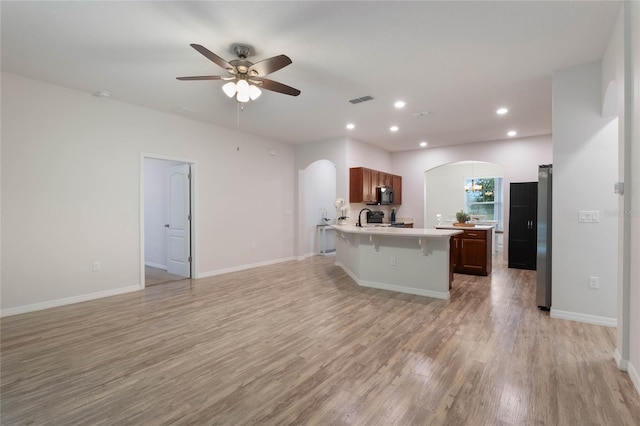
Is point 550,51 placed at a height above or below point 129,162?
above

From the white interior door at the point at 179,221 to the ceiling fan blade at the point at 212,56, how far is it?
10.6ft

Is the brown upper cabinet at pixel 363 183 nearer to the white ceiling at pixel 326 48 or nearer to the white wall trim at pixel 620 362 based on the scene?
the white ceiling at pixel 326 48

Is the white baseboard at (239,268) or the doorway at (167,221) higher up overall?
the doorway at (167,221)

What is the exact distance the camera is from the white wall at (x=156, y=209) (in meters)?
6.31

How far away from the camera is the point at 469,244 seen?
568cm

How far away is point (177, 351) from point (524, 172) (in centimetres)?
743

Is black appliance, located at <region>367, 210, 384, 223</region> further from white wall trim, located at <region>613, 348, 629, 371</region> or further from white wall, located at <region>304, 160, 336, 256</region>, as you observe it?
white wall trim, located at <region>613, 348, 629, 371</region>

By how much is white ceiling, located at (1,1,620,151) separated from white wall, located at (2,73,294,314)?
398 millimetres

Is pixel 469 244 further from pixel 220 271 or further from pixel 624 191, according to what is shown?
pixel 220 271

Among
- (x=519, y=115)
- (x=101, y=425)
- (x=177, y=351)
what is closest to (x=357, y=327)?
(x=177, y=351)

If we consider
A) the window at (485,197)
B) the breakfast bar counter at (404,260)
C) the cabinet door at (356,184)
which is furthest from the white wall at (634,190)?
the window at (485,197)

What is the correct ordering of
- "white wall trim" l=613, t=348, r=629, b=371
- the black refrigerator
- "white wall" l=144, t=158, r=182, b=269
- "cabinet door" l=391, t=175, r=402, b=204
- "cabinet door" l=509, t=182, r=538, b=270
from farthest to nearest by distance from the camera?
"cabinet door" l=391, t=175, r=402, b=204, "white wall" l=144, t=158, r=182, b=269, "cabinet door" l=509, t=182, r=538, b=270, the black refrigerator, "white wall trim" l=613, t=348, r=629, b=371

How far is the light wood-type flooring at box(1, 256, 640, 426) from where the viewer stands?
6.05 feet

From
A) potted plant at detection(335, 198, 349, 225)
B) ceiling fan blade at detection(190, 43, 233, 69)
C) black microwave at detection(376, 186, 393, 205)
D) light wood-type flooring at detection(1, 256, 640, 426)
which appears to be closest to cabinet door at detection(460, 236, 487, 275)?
light wood-type flooring at detection(1, 256, 640, 426)
